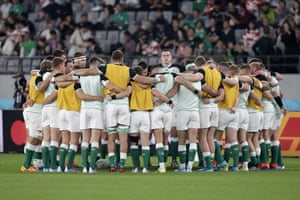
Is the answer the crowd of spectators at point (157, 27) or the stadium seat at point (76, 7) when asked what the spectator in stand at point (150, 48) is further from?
the stadium seat at point (76, 7)

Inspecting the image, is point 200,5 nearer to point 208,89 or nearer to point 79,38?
point 79,38

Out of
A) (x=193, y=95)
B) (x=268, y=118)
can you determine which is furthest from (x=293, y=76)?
(x=193, y=95)

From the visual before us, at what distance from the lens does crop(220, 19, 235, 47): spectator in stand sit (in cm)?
3325

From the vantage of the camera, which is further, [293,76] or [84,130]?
[293,76]

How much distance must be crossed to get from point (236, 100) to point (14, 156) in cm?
817

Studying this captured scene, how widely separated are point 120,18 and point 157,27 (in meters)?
1.79

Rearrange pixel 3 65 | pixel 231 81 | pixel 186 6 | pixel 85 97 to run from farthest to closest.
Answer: pixel 186 6, pixel 3 65, pixel 231 81, pixel 85 97

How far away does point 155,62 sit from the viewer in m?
33.2

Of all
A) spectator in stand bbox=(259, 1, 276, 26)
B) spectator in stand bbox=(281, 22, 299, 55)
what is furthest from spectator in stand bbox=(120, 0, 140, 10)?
spectator in stand bbox=(281, 22, 299, 55)

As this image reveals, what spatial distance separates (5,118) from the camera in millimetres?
31344

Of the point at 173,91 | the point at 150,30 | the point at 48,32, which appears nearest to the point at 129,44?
the point at 150,30

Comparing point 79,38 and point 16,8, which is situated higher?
point 16,8

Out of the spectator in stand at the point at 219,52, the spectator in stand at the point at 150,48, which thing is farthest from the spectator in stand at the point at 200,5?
the spectator in stand at the point at 219,52

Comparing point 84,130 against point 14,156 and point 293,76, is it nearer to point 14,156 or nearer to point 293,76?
point 14,156
